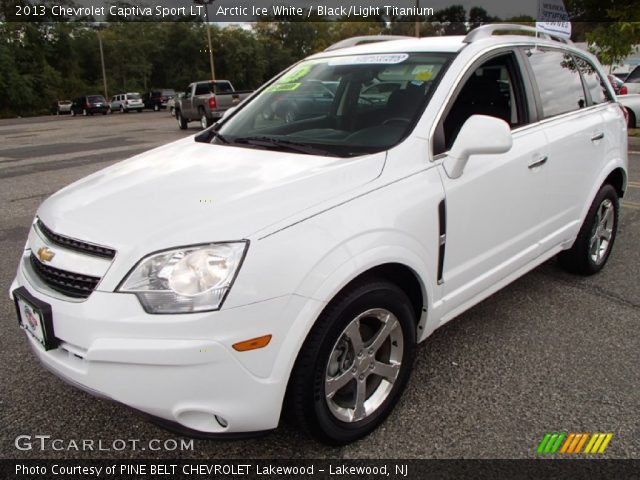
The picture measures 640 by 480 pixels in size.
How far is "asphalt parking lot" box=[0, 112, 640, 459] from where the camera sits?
7.76ft

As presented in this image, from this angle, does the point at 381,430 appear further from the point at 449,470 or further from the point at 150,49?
the point at 150,49

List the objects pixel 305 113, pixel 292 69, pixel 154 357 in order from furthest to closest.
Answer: pixel 292 69, pixel 305 113, pixel 154 357

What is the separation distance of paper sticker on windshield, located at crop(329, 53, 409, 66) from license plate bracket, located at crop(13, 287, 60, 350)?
216 cm

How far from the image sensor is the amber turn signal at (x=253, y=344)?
73.5 inches

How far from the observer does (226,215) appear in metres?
2.02

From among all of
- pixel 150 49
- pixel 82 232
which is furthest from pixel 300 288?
pixel 150 49

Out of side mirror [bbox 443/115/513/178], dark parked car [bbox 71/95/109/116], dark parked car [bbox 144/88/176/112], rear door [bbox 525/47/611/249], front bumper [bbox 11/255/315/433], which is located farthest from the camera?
dark parked car [bbox 144/88/176/112]

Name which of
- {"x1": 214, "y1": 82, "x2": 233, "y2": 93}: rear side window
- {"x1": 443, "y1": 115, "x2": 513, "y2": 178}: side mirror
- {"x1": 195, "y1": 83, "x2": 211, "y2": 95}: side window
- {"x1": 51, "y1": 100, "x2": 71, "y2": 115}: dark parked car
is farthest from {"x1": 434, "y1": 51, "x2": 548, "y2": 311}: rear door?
{"x1": 51, "y1": 100, "x2": 71, "y2": 115}: dark parked car

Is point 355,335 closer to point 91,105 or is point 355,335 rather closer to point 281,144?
point 281,144

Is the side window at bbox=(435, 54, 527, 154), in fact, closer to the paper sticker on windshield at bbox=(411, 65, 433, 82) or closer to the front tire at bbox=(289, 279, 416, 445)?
the paper sticker on windshield at bbox=(411, 65, 433, 82)

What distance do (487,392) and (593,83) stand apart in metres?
2.65

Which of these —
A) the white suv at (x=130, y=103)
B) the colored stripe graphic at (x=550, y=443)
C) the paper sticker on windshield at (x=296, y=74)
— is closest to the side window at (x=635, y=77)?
→ the paper sticker on windshield at (x=296, y=74)

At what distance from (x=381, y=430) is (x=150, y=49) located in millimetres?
69109
